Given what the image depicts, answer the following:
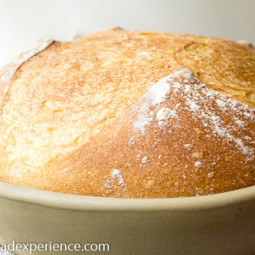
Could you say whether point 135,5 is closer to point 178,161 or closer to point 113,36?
point 113,36

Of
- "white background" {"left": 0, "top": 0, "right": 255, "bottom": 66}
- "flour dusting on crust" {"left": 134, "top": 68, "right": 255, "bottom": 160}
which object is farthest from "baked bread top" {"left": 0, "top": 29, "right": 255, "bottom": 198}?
"white background" {"left": 0, "top": 0, "right": 255, "bottom": 66}

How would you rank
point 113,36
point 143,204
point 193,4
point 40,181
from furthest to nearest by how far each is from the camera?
point 193,4
point 113,36
point 40,181
point 143,204

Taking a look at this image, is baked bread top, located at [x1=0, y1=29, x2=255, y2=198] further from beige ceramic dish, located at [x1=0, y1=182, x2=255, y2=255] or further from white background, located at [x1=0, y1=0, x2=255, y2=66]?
white background, located at [x1=0, y1=0, x2=255, y2=66]

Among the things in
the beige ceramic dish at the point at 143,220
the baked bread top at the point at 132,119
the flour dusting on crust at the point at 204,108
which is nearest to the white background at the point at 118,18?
the baked bread top at the point at 132,119

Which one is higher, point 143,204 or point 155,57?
point 155,57

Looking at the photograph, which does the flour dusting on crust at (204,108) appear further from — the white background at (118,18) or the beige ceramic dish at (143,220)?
the white background at (118,18)

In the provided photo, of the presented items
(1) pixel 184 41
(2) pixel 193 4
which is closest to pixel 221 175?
(1) pixel 184 41

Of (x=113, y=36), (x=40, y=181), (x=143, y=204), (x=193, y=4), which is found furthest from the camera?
(x=193, y=4)

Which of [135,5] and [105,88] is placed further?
Result: [135,5]
